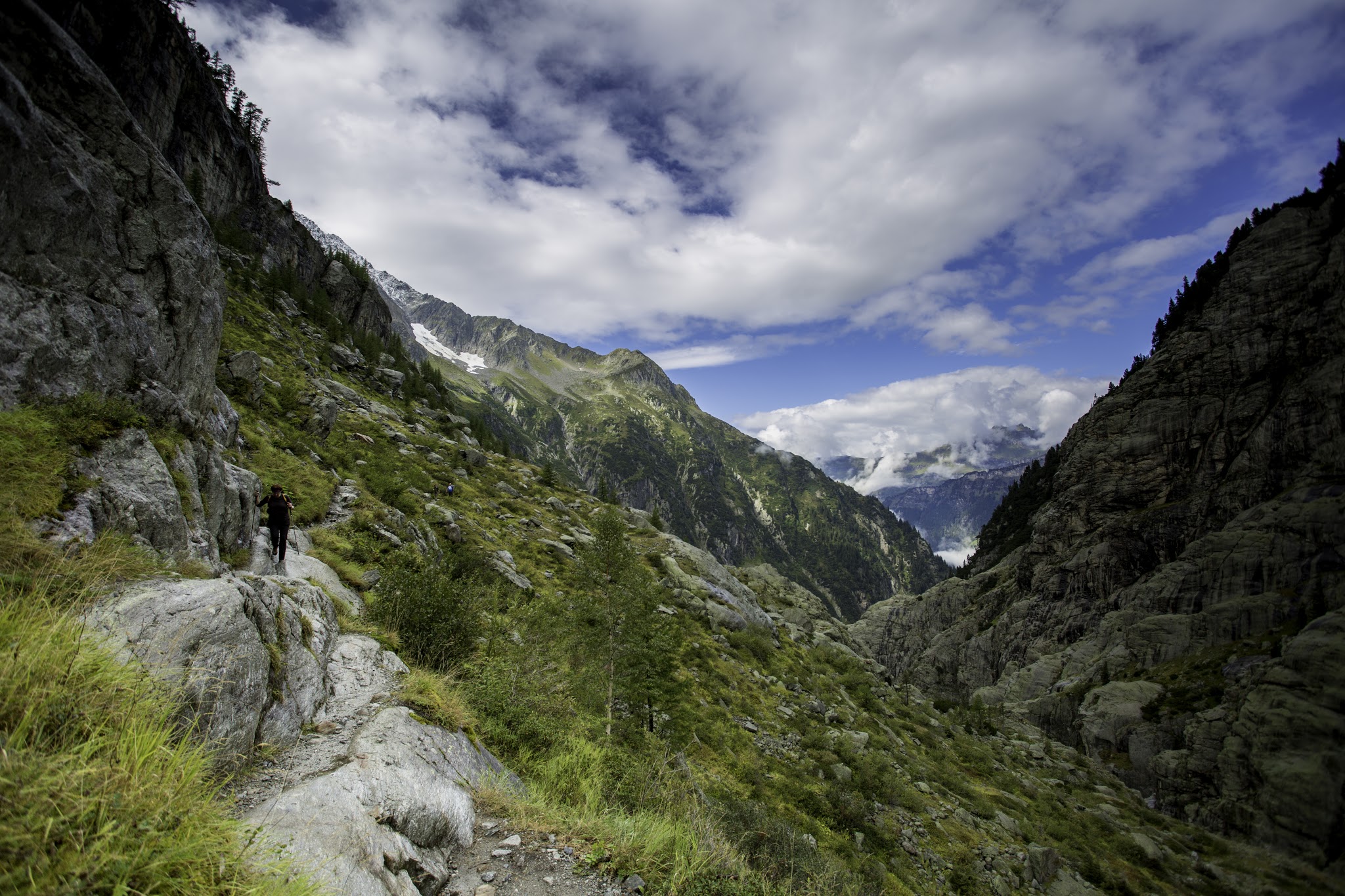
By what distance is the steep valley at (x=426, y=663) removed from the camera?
4.65 meters

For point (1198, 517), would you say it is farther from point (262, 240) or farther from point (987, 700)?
point (262, 240)

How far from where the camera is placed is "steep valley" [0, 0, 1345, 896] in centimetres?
465

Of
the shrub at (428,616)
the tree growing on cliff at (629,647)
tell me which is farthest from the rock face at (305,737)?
the tree growing on cliff at (629,647)

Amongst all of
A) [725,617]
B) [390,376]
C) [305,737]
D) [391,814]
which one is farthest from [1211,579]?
[390,376]

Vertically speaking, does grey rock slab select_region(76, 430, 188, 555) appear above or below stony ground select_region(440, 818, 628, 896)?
above

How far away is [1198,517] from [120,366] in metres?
95.0

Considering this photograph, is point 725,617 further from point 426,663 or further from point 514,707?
point 514,707

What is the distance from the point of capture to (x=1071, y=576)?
70688 millimetres

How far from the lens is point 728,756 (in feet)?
63.8

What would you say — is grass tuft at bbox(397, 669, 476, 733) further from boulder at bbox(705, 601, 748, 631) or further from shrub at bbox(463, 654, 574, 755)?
boulder at bbox(705, 601, 748, 631)

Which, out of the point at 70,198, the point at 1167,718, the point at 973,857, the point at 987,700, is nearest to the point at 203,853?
the point at 70,198

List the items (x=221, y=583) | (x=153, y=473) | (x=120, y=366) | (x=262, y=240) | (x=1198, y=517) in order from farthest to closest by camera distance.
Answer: (x=262, y=240) → (x=1198, y=517) → (x=120, y=366) → (x=153, y=473) → (x=221, y=583)

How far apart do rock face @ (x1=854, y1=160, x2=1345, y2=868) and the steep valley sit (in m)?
0.40

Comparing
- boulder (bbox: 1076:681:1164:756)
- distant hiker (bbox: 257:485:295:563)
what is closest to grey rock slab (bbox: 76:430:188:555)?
distant hiker (bbox: 257:485:295:563)
